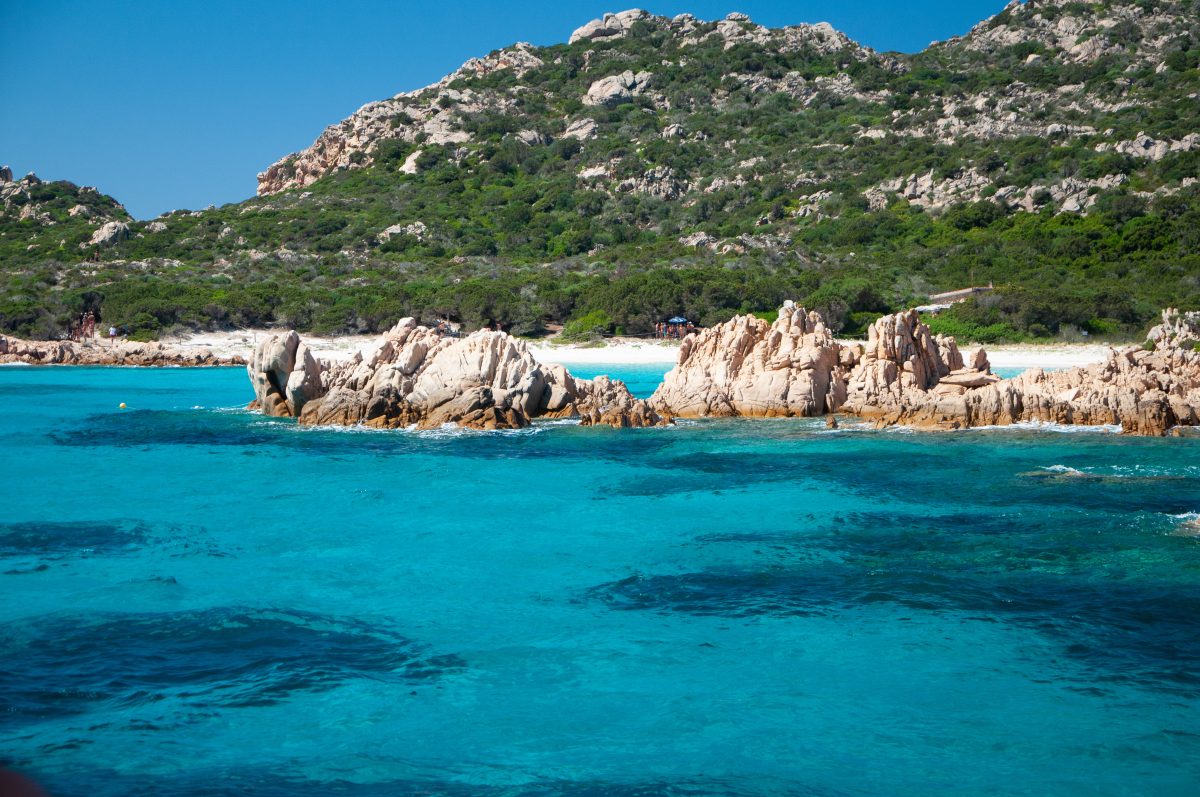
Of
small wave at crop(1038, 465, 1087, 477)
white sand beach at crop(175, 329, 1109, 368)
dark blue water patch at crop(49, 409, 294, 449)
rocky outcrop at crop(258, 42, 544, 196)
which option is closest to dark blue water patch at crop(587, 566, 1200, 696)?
small wave at crop(1038, 465, 1087, 477)

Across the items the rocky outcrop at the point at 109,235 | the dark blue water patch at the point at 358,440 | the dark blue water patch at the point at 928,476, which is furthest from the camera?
the rocky outcrop at the point at 109,235

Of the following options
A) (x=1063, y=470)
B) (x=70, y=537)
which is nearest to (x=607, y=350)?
(x=1063, y=470)

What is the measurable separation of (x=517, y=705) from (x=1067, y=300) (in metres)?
49.2

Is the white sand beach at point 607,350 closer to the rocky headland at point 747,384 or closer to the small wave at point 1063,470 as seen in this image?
the rocky headland at point 747,384

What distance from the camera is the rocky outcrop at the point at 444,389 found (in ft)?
93.4

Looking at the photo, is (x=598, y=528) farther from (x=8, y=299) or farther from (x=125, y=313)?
(x=8, y=299)

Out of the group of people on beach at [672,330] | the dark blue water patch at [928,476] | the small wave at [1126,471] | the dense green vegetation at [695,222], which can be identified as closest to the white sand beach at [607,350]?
the group of people on beach at [672,330]

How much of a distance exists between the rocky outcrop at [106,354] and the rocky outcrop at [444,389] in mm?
29569

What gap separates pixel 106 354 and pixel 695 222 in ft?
172

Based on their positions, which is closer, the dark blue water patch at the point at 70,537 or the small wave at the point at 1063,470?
the dark blue water patch at the point at 70,537

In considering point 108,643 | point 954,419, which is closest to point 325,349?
point 954,419

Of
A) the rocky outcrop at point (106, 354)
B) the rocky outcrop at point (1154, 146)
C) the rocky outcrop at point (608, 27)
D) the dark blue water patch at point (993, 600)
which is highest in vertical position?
the rocky outcrop at point (608, 27)

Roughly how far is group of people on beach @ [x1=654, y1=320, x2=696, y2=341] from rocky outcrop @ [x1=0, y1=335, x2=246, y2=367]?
2377 cm

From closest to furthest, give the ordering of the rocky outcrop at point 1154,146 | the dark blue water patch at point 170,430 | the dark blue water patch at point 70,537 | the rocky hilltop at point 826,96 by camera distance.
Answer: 1. the dark blue water patch at point 70,537
2. the dark blue water patch at point 170,430
3. the rocky outcrop at point 1154,146
4. the rocky hilltop at point 826,96
